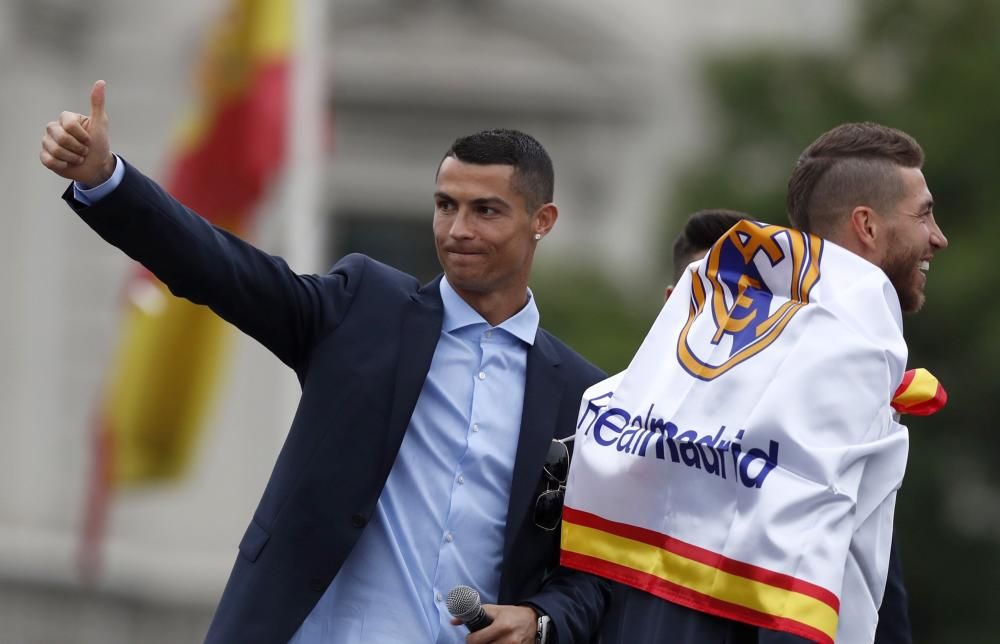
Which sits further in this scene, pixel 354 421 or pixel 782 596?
pixel 354 421

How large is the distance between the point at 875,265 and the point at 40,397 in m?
18.5

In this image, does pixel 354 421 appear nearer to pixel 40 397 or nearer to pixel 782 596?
pixel 782 596

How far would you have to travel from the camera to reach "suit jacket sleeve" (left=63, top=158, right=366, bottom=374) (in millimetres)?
4266

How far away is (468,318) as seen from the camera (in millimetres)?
4887

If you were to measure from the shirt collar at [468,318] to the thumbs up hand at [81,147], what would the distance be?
103 cm

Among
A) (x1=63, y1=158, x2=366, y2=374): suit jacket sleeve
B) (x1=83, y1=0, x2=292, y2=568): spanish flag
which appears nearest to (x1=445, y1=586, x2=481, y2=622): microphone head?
(x1=63, y1=158, x2=366, y2=374): suit jacket sleeve

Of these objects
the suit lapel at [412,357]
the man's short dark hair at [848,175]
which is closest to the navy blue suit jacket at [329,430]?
the suit lapel at [412,357]

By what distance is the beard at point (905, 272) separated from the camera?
4.48 meters

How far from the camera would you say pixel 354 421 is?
4.63m

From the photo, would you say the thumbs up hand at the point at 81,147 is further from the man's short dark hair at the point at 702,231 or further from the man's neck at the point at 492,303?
the man's short dark hair at the point at 702,231

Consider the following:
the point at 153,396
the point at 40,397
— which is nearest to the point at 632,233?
the point at 40,397

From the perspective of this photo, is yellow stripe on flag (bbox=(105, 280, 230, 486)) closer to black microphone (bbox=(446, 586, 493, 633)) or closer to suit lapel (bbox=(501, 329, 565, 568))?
suit lapel (bbox=(501, 329, 565, 568))

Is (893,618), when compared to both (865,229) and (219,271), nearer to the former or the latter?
(865,229)

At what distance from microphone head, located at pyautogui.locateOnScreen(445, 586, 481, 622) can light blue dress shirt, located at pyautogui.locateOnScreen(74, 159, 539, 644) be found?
25cm
